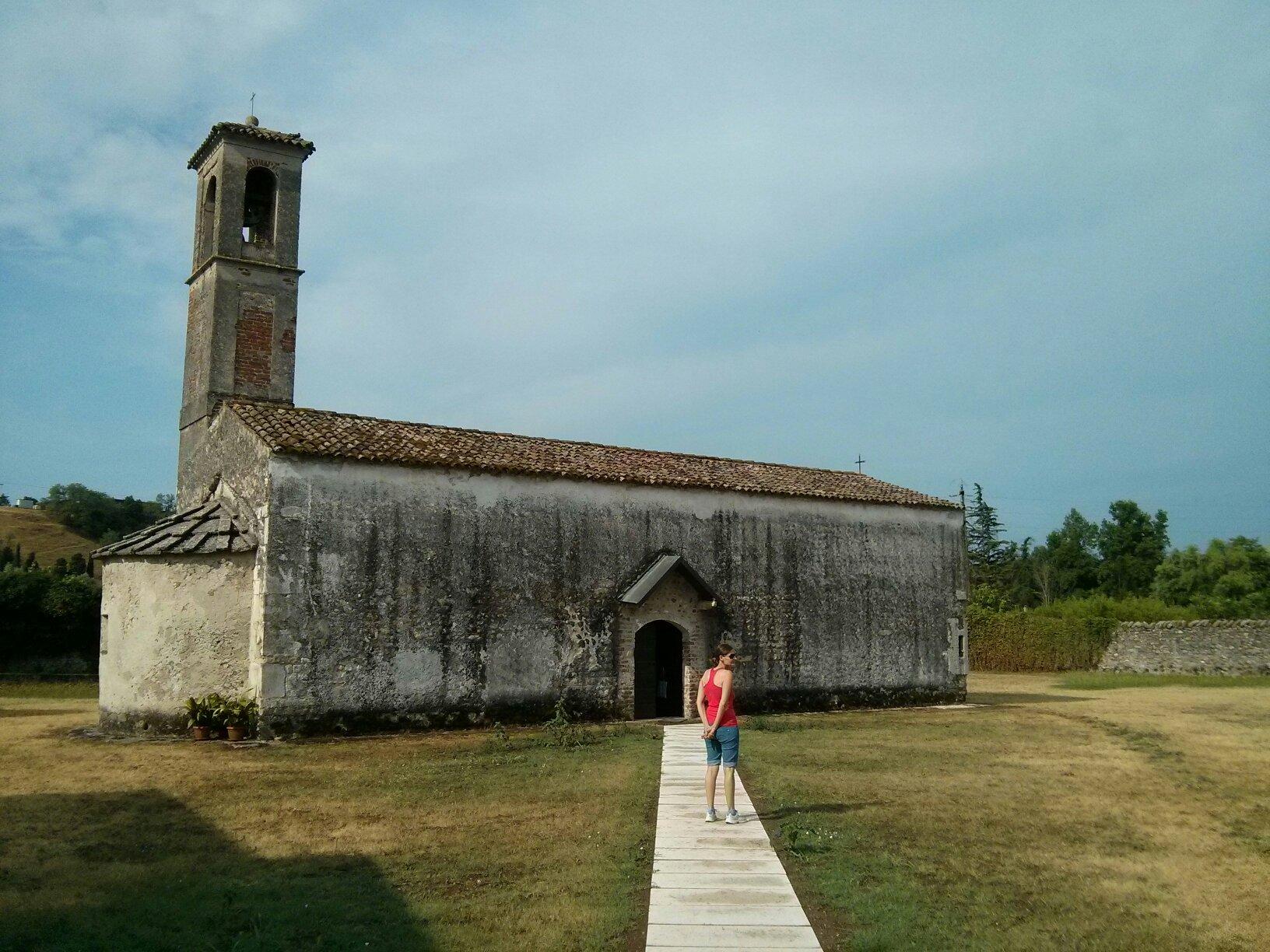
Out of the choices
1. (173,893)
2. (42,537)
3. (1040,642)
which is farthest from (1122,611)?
(42,537)

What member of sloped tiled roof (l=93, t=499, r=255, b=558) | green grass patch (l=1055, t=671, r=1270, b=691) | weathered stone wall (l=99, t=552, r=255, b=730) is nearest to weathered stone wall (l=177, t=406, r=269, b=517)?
sloped tiled roof (l=93, t=499, r=255, b=558)

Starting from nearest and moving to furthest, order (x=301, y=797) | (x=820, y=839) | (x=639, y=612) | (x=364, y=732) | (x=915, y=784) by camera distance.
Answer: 1. (x=820, y=839)
2. (x=301, y=797)
3. (x=915, y=784)
4. (x=364, y=732)
5. (x=639, y=612)

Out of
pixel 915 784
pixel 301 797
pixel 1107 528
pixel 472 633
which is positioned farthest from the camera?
pixel 1107 528

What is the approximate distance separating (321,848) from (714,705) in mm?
3996

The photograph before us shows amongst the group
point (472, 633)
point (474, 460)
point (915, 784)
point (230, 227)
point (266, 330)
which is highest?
point (230, 227)

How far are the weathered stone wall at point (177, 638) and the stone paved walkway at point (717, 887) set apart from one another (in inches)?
374

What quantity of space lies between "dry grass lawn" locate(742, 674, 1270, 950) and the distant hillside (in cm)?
5509

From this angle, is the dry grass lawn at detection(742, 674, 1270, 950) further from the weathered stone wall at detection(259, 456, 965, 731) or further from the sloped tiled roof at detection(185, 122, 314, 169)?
the sloped tiled roof at detection(185, 122, 314, 169)

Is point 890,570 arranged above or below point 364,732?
above

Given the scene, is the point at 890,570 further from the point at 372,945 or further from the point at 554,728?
the point at 372,945

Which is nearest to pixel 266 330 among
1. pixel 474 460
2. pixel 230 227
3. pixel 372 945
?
pixel 230 227

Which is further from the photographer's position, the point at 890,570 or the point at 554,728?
the point at 890,570

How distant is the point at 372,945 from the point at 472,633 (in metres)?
12.8

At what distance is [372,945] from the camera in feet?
21.6
